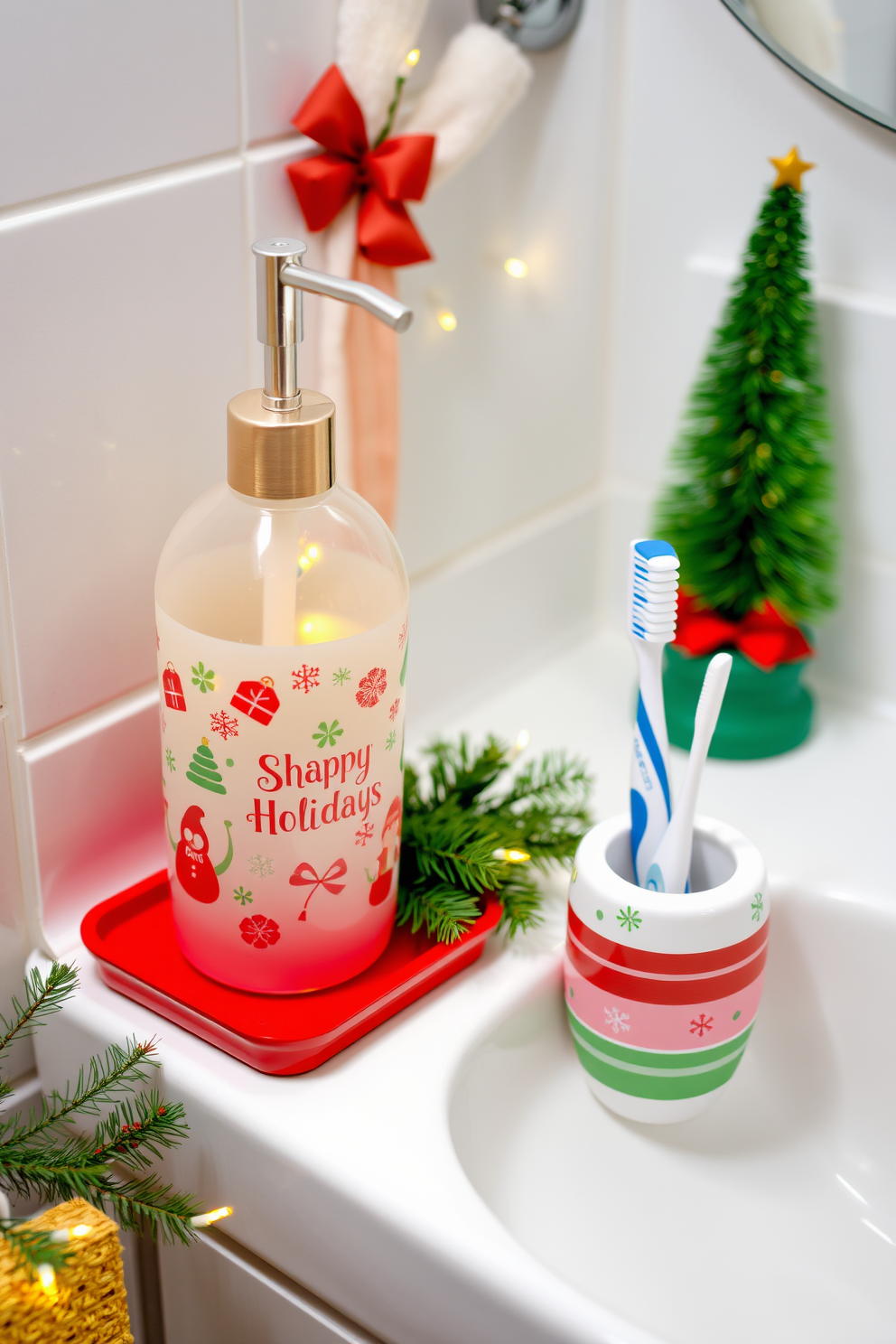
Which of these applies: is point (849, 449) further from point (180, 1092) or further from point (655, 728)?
point (180, 1092)

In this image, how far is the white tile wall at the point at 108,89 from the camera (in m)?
0.50

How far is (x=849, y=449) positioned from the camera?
30.7 inches

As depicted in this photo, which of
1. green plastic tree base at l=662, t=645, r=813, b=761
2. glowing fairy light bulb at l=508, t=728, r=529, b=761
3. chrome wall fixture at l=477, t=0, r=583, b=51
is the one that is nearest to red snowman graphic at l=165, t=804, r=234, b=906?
glowing fairy light bulb at l=508, t=728, r=529, b=761

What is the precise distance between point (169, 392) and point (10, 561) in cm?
11

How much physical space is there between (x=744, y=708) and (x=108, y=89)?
476 millimetres

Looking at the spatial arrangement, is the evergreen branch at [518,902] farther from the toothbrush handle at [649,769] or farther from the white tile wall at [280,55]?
the white tile wall at [280,55]

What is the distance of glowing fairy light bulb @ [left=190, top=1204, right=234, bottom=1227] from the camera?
1.78ft

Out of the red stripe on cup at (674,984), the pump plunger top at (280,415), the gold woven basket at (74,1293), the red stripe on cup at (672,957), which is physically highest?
the pump plunger top at (280,415)

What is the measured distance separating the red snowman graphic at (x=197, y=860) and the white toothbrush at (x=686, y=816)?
0.19 m

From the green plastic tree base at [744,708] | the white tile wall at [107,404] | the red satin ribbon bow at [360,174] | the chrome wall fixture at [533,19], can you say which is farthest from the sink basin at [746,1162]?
the chrome wall fixture at [533,19]

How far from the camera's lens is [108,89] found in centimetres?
53

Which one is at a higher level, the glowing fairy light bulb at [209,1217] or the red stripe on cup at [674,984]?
the red stripe on cup at [674,984]

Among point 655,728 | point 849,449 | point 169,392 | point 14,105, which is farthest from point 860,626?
point 14,105

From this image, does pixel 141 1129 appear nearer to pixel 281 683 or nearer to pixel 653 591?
pixel 281 683
